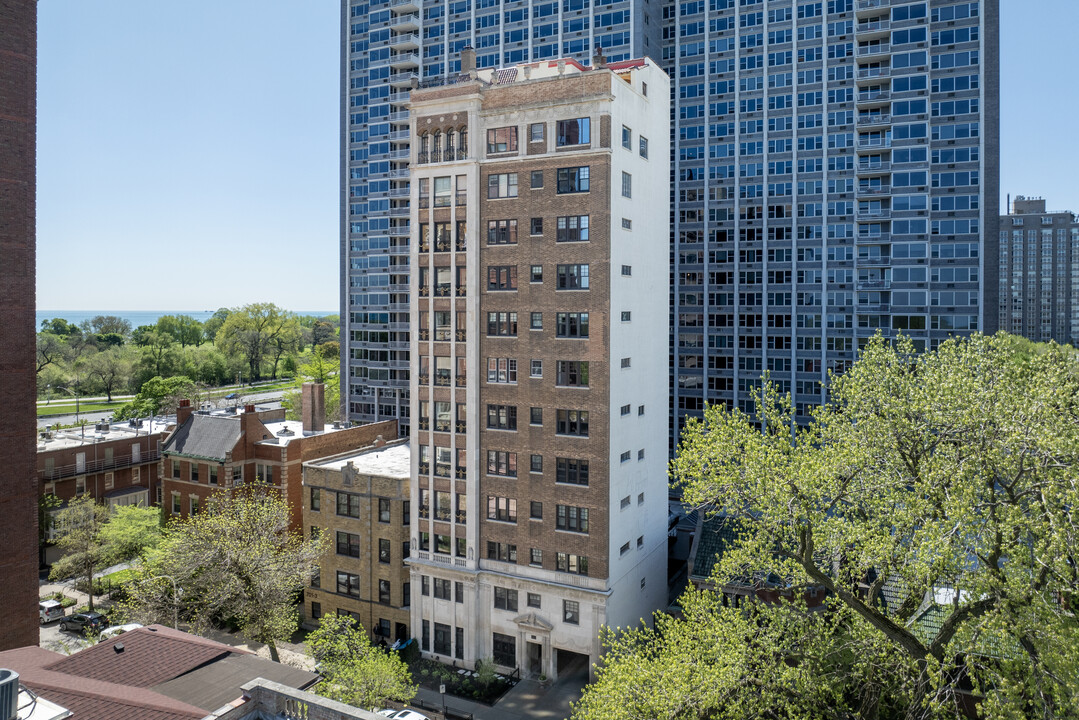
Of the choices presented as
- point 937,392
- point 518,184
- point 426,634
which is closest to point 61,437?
point 426,634

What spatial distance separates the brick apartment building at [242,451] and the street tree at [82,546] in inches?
287

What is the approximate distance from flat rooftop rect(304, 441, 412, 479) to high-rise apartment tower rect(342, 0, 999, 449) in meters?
41.8

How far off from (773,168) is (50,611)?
94887mm

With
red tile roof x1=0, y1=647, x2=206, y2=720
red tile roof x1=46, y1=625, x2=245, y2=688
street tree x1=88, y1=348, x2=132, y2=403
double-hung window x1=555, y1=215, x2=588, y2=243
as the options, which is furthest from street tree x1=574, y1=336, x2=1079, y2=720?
street tree x1=88, y1=348, x2=132, y2=403

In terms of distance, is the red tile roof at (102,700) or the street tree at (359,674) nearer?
the red tile roof at (102,700)

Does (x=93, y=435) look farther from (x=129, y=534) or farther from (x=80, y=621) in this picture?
(x=80, y=621)

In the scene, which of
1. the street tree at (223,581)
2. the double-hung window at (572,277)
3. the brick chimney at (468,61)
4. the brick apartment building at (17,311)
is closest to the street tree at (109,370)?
the street tree at (223,581)

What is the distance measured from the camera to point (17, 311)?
33.4 meters

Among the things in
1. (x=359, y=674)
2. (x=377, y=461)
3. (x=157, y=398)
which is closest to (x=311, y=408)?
(x=377, y=461)

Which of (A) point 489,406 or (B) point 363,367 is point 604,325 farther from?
(B) point 363,367

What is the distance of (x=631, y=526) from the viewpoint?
5169 centimetres

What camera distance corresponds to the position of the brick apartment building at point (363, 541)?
5378 centimetres

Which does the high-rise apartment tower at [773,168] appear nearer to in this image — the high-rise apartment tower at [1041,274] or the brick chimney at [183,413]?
the brick chimney at [183,413]

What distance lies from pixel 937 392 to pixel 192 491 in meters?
65.6
